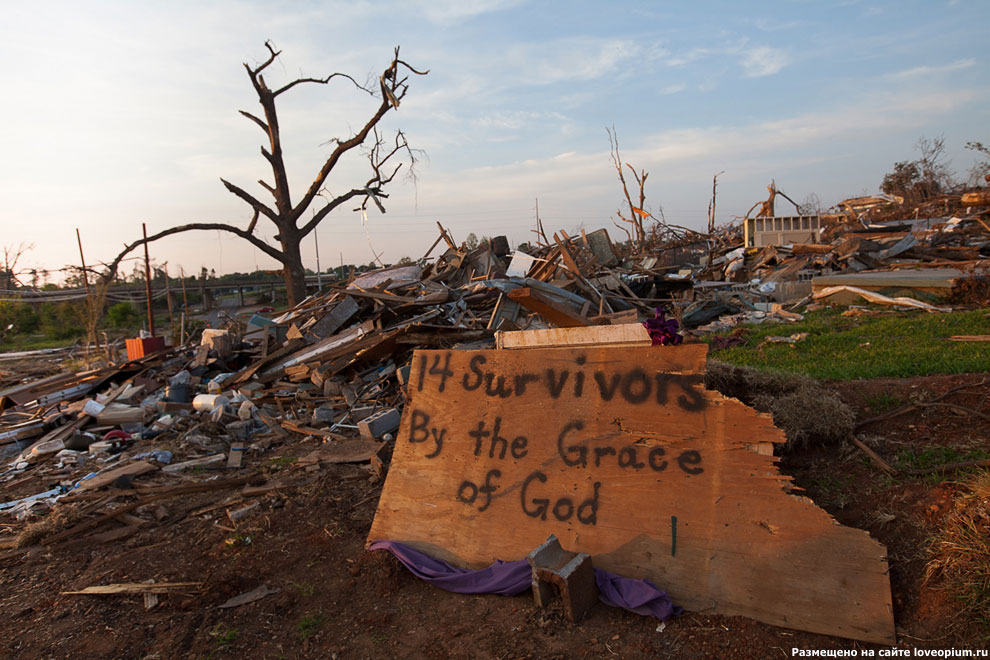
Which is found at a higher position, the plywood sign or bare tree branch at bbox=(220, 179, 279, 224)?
bare tree branch at bbox=(220, 179, 279, 224)

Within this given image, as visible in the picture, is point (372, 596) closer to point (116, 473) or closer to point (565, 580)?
point (565, 580)

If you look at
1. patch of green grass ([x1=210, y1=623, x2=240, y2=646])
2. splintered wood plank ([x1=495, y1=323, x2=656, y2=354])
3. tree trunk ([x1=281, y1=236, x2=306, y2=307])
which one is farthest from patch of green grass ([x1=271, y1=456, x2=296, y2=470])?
tree trunk ([x1=281, y1=236, x2=306, y2=307])

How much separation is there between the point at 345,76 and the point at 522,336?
49.1ft

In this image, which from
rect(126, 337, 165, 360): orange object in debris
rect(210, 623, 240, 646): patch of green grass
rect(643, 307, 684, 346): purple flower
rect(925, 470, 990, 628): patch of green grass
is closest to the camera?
rect(925, 470, 990, 628): patch of green grass

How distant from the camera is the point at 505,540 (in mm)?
3406

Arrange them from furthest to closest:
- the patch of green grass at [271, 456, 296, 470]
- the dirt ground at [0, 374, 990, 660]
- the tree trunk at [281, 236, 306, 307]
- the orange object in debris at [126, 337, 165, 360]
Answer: the tree trunk at [281, 236, 306, 307], the orange object in debris at [126, 337, 165, 360], the patch of green grass at [271, 456, 296, 470], the dirt ground at [0, 374, 990, 660]

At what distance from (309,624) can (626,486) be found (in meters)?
1.87

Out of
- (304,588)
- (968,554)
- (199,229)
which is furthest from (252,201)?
(968,554)

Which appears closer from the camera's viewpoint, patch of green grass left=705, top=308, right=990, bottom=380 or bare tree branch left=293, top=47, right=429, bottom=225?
patch of green grass left=705, top=308, right=990, bottom=380

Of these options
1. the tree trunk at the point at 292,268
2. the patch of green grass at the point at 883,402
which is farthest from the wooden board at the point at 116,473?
the tree trunk at the point at 292,268

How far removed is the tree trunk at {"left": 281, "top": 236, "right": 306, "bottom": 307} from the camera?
15.8 meters

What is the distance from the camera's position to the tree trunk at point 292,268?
15773 mm

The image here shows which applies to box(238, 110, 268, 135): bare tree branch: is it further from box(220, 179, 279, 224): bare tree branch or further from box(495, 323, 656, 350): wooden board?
box(495, 323, 656, 350): wooden board

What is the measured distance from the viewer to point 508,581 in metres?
3.16
